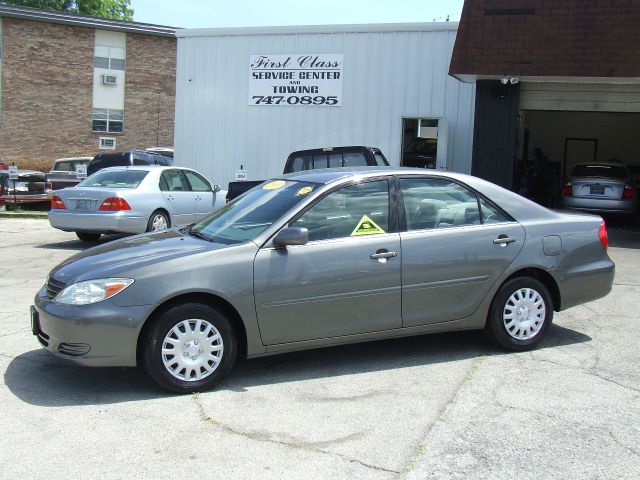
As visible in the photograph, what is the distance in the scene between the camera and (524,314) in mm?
5730

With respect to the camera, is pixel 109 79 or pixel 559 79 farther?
pixel 109 79

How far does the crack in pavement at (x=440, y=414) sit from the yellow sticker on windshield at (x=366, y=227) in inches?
50.9

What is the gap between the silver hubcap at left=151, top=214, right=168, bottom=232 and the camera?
11891mm

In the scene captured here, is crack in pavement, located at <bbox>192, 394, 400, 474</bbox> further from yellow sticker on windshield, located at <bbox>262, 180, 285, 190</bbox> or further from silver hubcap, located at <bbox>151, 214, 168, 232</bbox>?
silver hubcap, located at <bbox>151, 214, 168, 232</bbox>

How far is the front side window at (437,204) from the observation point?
17.9 feet

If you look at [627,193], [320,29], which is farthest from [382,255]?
[320,29]

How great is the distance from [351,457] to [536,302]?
2.66 meters

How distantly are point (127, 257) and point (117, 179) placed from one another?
765 cm

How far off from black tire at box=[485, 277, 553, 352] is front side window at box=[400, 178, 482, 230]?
66 centimetres

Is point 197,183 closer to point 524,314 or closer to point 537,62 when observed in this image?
point 537,62

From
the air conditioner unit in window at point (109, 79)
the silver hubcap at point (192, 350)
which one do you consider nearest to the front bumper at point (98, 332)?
the silver hubcap at point (192, 350)

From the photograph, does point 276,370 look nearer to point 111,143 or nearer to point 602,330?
point 602,330

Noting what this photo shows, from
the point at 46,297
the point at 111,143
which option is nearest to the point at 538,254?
the point at 46,297

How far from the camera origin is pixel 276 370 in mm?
5332
